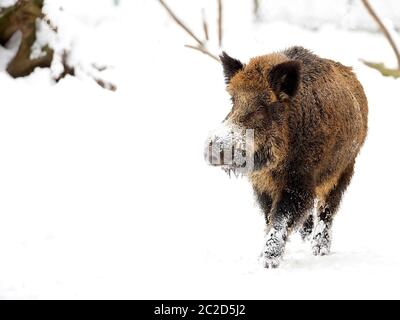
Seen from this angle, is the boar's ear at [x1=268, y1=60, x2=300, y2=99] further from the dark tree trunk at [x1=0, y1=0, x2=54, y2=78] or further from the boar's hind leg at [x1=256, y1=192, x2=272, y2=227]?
the dark tree trunk at [x1=0, y1=0, x2=54, y2=78]

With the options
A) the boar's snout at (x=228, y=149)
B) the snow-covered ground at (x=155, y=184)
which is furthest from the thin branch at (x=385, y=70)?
the boar's snout at (x=228, y=149)

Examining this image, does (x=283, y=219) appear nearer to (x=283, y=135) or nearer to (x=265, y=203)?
(x=265, y=203)

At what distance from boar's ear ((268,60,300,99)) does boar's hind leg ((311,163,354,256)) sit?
4.42ft

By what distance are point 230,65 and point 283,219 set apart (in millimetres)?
1435

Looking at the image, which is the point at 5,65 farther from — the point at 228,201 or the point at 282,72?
the point at 282,72

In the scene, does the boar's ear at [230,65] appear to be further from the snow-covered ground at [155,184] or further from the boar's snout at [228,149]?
the snow-covered ground at [155,184]

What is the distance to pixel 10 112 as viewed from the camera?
36.7 ft

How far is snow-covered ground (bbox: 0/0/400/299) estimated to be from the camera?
5836 millimetres

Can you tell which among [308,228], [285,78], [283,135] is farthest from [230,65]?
[308,228]

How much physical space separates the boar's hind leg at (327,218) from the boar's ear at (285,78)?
4.42ft

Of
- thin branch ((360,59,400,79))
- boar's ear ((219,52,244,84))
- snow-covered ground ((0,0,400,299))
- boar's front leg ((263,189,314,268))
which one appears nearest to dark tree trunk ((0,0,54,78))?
snow-covered ground ((0,0,400,299))

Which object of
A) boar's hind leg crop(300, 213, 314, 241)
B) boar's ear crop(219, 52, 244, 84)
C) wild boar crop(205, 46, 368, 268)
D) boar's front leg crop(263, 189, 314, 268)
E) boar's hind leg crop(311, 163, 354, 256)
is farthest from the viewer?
boar's hind leg crop(300, 213, 314, 241)

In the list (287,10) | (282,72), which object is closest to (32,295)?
(282,72)

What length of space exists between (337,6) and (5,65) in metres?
8.85
